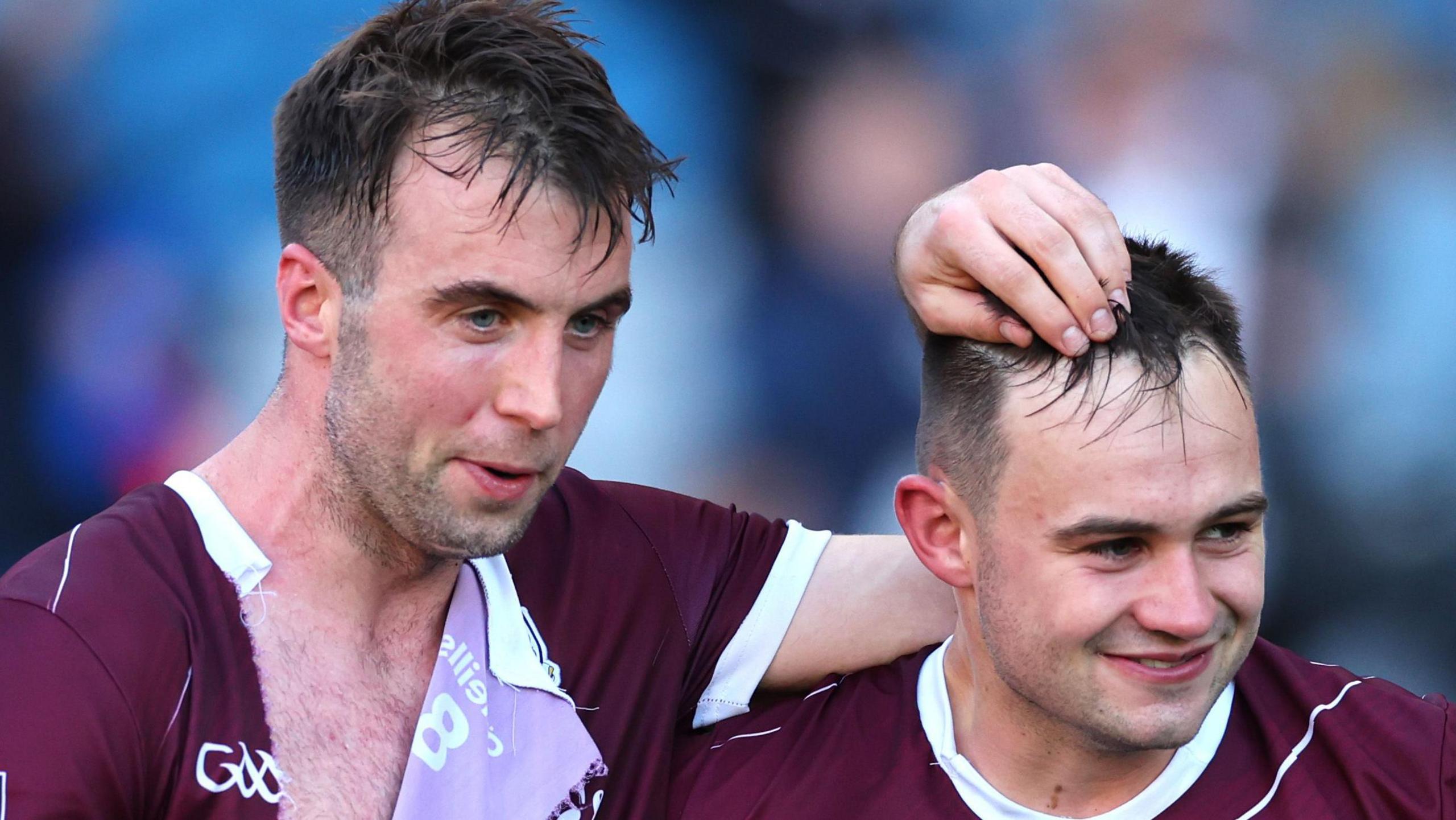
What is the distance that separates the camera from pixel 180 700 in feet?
5.85

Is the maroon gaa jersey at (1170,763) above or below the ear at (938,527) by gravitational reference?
below

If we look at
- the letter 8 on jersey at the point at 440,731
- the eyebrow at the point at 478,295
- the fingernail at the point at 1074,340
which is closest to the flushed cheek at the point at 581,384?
the eyebrow at the point at 478,295

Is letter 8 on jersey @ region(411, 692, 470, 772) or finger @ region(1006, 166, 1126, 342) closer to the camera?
finger @ region(1006, 166, 1126, 342)

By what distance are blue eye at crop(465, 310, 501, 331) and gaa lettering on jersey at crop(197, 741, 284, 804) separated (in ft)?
2.07

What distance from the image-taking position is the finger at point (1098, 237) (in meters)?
1.86

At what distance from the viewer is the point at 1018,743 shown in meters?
2.11

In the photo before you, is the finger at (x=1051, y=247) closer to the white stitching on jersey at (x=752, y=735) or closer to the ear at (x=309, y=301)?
the white stitching on jersey at (x=752, y=735)

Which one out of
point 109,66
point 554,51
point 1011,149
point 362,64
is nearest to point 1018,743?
point 554,51

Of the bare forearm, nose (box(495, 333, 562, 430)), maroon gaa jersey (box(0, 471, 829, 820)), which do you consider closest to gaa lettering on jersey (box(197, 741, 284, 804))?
maroon gaa jersey (box(0, 471, 829, 820))

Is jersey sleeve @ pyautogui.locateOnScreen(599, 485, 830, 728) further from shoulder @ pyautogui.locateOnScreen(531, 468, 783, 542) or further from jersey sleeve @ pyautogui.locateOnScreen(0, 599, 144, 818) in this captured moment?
jersey sleeve @ pyautogui.locateOnScreen(0, 599, 144, 818)

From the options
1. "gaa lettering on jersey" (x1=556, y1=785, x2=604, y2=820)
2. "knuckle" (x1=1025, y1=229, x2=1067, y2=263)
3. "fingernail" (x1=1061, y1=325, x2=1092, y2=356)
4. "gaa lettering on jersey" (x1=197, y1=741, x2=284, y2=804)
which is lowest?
"gaa lettering on jersey" (x1=556, y1=785, x2=604, y2=820)

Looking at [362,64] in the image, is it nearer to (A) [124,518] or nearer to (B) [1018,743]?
(A) [124,518]

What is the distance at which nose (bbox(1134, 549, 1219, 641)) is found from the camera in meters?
1.84

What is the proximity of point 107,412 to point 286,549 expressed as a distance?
130 cm
